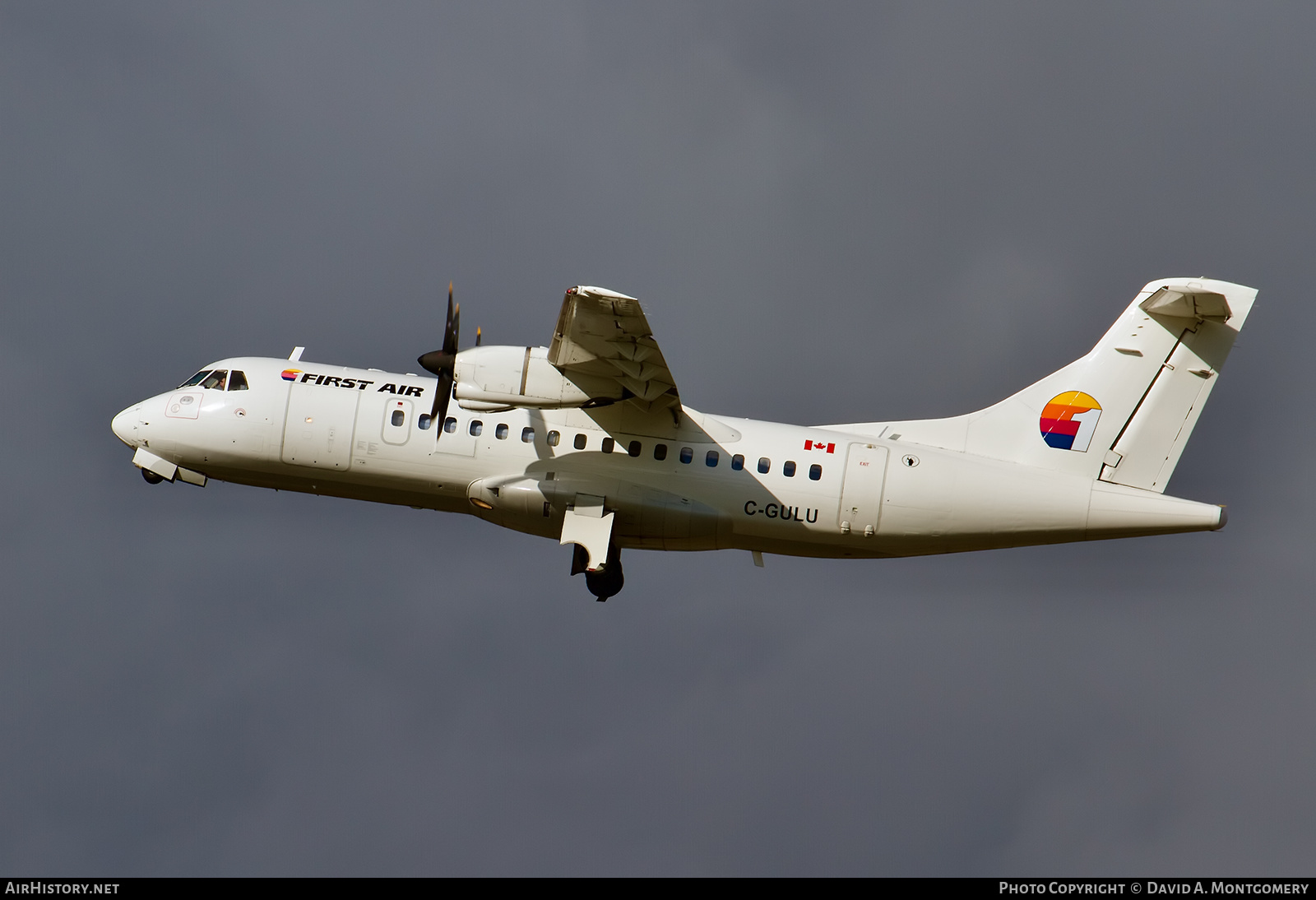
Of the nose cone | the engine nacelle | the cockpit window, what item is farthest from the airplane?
the nose cone

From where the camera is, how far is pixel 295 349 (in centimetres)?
2547

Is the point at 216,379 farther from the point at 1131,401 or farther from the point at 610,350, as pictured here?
the point at 1131,401

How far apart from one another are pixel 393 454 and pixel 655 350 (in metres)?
5.48

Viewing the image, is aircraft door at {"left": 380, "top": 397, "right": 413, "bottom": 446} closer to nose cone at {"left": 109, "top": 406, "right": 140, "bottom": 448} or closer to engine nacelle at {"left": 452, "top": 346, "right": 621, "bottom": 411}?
engine nacelle at {"left": 452, "top": 346, "right": 621, "bottom": 411}

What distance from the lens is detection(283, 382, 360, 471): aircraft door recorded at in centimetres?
2380

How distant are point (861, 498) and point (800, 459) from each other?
1.22m

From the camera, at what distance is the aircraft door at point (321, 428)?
2380 centimetres

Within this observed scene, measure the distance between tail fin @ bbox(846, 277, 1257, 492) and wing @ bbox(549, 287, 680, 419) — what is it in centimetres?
510

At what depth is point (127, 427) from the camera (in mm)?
25078

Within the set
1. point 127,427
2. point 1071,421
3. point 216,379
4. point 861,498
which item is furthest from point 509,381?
point 1071,421

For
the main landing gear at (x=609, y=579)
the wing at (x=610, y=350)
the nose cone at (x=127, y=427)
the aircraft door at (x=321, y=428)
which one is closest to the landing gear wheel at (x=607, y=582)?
the main landing gear at (x=609, y=579)

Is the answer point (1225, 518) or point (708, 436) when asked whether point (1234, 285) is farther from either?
point (708, 436)
